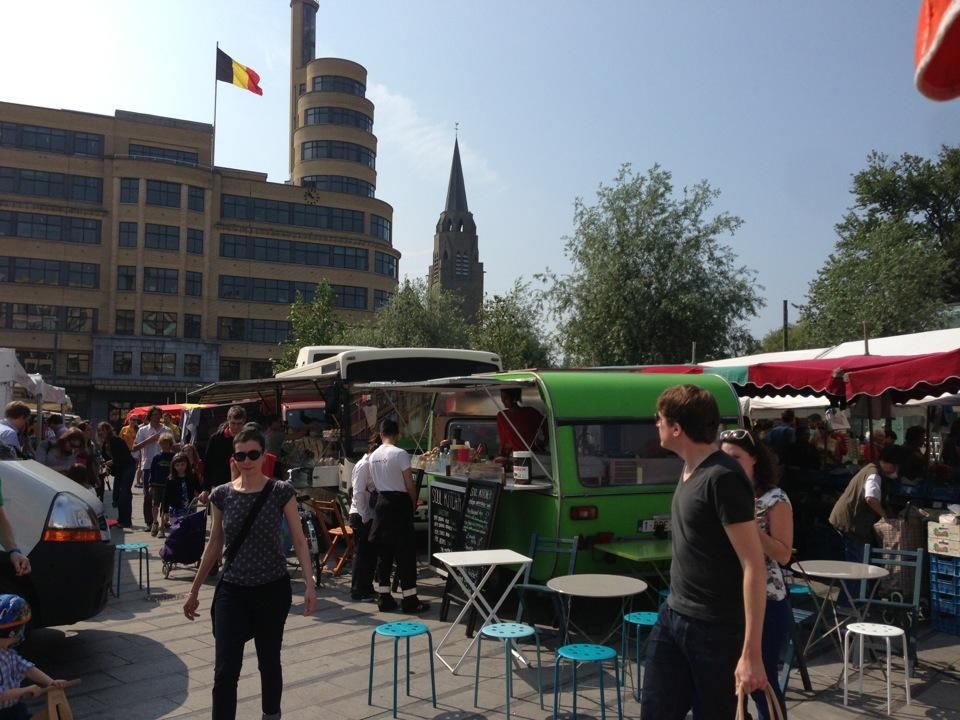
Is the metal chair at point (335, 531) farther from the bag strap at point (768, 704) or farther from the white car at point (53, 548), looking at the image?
the bag strap at point (768, 704)

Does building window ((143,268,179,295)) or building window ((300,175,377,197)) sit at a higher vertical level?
building window ((300,175,377,197))

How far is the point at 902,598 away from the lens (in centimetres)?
688

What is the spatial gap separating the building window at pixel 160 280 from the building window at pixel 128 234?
1.98 metres

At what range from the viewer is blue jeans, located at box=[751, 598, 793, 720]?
352 centimetres

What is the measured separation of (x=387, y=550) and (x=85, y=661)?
8.71 feet

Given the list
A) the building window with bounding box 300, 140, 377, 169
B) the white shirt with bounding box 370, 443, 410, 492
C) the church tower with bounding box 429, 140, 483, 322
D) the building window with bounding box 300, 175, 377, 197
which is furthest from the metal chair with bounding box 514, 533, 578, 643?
the church tower with bounding box 429, 140, 483, 322

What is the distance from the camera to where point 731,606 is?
3.12 meters

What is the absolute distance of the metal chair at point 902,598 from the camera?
572 cm

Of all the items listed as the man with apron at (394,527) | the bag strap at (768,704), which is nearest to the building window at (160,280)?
the man with apron at (394,527)

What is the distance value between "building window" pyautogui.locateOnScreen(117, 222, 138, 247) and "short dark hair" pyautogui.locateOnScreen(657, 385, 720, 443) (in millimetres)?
56979

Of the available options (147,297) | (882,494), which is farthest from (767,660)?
(147,297)

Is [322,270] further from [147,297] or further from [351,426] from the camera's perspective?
[351,426]

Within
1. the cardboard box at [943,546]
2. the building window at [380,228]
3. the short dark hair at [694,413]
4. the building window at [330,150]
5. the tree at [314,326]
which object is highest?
the building window at [330,150]

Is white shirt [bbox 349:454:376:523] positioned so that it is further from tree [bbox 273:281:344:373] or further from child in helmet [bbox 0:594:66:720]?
tree [bbox 273:281:344:373]
